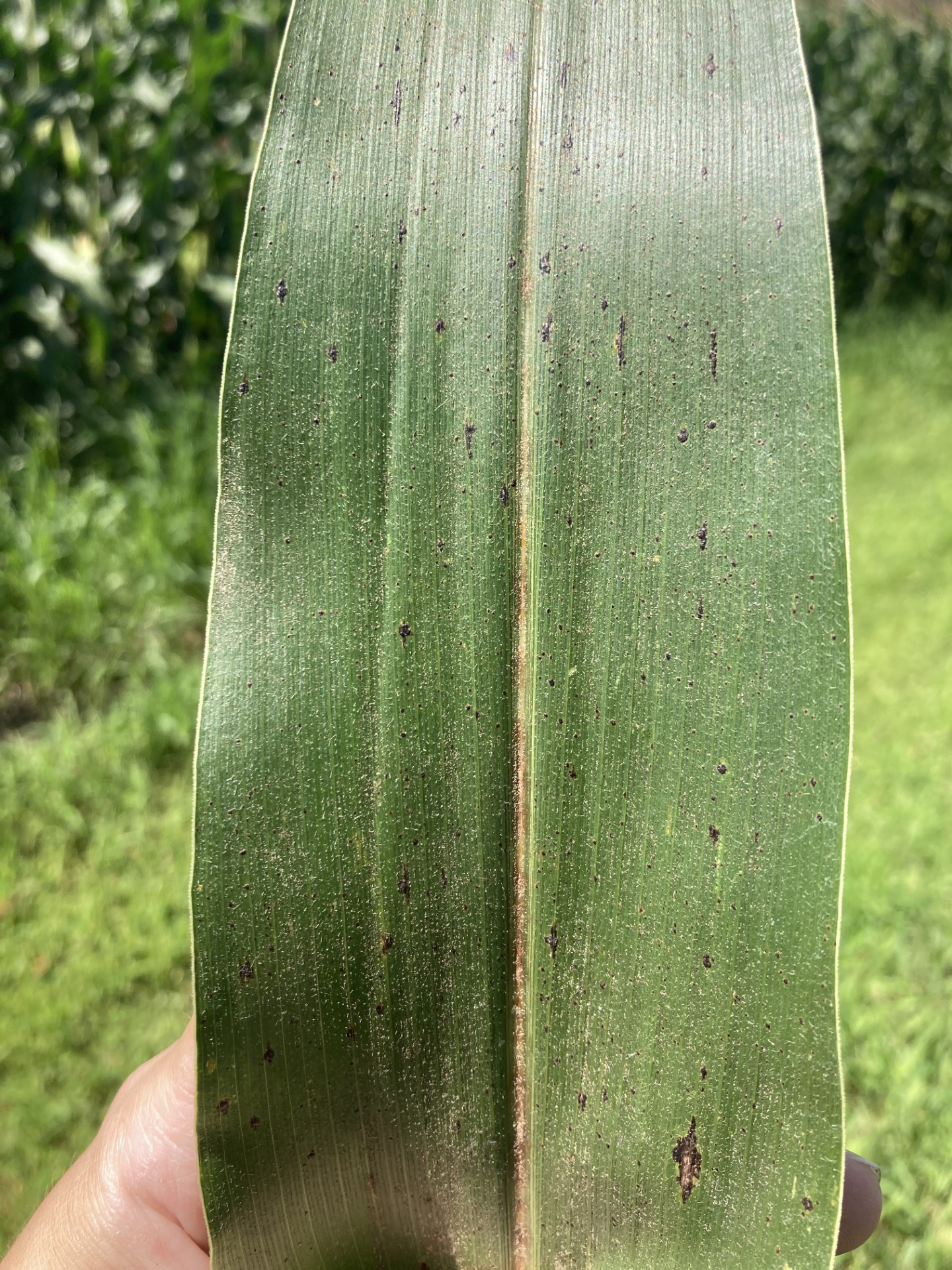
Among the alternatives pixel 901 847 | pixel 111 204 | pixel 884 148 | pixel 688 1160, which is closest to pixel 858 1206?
pixel 688 1160

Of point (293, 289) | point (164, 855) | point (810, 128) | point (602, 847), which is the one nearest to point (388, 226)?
point (293, 289)

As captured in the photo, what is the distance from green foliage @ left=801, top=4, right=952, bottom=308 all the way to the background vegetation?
137 centimetres

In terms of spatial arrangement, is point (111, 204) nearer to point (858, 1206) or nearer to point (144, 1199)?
point (144, 1199)

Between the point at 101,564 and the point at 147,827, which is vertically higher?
the point at 101,564

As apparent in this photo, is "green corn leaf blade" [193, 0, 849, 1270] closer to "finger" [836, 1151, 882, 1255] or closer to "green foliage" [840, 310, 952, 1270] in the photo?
"finger" [836, 1151, 882, 1255]

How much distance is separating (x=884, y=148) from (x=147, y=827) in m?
3.51

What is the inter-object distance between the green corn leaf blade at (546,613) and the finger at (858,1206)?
1.11 feet

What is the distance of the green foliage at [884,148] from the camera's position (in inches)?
124

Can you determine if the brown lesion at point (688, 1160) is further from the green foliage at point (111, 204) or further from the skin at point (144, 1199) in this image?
the green foliage at point (111, 204)

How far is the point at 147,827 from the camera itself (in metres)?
1.41

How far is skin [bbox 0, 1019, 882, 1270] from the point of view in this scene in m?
A: 0.69

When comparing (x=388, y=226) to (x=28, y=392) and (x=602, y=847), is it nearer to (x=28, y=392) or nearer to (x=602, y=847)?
(x=602, y=847)

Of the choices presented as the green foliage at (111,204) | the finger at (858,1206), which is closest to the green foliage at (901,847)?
the finger at (858,1206)

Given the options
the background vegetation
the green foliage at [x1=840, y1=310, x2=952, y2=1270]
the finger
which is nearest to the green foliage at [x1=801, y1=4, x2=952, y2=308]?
the green foliage at [x1=840, y1=310, x2=952, y2=1270]
